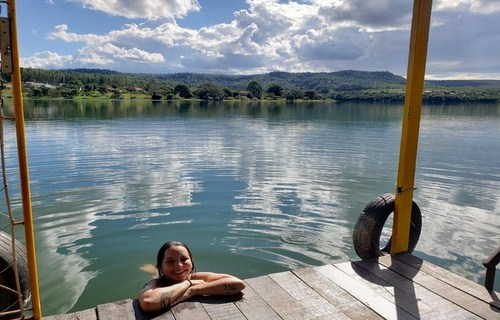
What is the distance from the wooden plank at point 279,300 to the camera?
3869 mm

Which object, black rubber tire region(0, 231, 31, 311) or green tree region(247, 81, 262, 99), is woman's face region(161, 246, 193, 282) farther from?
green tree region(247, 81, 262, 99)

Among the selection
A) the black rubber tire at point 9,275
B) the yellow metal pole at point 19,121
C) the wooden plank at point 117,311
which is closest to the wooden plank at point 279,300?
the wooden plank at point 117,311

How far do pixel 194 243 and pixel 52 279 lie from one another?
2734mm

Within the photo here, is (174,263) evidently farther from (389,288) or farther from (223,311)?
(389,288)

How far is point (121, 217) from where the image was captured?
30.8 ft

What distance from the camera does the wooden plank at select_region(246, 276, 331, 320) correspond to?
3869mm

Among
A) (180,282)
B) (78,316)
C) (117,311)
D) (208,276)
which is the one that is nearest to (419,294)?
(208,276)

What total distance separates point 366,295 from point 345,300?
306mm

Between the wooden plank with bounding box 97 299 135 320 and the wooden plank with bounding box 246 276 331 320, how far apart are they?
1410mm

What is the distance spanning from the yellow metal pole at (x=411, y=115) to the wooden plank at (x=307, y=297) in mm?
1821

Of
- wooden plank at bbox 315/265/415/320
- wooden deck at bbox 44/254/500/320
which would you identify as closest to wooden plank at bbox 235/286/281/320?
wooden deck at bbox 44/254/500/320

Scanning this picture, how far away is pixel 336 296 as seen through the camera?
429cm

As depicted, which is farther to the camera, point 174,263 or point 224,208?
point 224,208

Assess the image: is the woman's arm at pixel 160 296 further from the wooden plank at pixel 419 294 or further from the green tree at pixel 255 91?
the green tree at pixel 255 91
